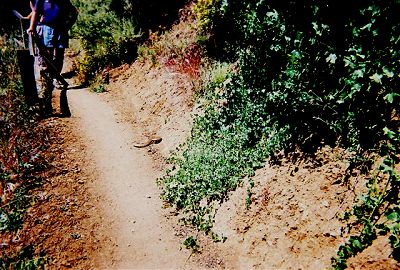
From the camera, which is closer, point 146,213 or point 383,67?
point 383,67

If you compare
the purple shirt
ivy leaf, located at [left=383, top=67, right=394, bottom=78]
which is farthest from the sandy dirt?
the purple shirt

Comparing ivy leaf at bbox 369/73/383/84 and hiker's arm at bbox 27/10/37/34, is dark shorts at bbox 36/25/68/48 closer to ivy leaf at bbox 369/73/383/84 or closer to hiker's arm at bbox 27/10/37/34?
hiker's arm at bbox 27/10/37/34

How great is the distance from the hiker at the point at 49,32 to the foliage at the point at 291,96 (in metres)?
4.29

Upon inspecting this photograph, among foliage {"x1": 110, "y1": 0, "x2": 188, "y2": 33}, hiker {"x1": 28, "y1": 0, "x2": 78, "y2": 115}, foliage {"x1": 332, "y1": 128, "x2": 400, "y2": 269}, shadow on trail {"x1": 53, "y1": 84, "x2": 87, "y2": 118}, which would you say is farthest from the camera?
foliage {"x1": 110, "y1": 0, "x2": 188, "y2": 33}

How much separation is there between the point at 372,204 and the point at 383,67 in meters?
1.69

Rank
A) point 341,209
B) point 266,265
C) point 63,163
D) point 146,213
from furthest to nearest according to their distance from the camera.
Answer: point 63,163 < point 146,213 < point 266,265 < point 341,209

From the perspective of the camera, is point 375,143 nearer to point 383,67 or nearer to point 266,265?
point 383,67

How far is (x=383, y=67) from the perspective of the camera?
12.4ft

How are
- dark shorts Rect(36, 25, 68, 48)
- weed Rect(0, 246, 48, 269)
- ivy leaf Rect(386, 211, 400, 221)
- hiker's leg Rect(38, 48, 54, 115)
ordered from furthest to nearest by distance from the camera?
1. dark shorts Rect(36, 25, 68, 48)
2. hiker's leg Rect(38, 48, 54, 115)
3. weed Rect(0, 246, 48, 269)
4. ivy leaf Rect(386, 211, 400, 221)

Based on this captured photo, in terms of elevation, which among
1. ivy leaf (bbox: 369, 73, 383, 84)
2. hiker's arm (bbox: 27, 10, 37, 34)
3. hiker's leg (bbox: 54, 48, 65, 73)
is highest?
hiker's arm (bbox: 27, 10, 37, 34)

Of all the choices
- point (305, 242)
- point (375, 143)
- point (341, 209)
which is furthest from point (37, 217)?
point (375, 143)

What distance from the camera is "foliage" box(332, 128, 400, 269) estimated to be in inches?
133

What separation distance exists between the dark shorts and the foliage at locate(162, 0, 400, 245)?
4509 mm

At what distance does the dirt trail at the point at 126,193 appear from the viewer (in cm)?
471
